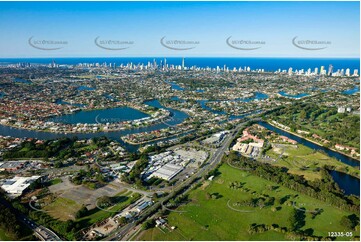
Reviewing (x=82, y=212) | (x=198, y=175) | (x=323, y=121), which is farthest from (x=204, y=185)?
(x=323, y=121)

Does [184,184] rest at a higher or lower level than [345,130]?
lower

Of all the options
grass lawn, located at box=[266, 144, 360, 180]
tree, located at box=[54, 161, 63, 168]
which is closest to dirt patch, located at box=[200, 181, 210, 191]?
grass lawn, located at box=[266, 144, 360, 180]

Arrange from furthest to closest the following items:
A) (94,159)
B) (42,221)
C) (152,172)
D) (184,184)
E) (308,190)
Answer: (94,159) < (152,172) < (184,184) < (308,190) < (42,221)

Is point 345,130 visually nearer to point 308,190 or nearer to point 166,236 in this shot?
point 308,190

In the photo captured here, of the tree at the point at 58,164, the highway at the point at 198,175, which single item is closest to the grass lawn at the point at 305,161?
the highway at the point at 198,175

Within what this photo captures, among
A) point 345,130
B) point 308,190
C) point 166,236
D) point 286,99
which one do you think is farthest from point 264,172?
point 286,99

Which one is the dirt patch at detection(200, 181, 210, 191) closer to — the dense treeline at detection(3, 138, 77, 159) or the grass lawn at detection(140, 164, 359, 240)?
the grass lawn at detection(140, 164, 359, 240)

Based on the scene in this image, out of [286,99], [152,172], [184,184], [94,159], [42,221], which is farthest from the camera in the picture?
[286,99]
